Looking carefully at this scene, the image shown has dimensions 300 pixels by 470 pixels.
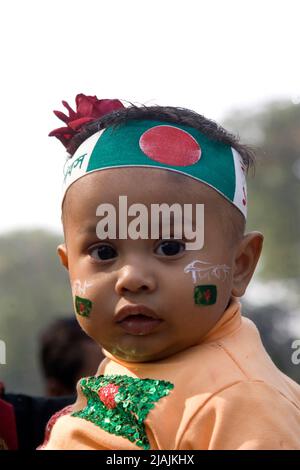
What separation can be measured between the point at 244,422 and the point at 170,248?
0.58m

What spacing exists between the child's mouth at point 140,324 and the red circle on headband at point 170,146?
0.49m

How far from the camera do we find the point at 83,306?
266 centimetres

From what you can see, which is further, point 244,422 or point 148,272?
point 148,272

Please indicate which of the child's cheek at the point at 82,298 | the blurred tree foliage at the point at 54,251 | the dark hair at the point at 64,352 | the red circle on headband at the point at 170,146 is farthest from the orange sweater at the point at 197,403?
the blurred tree foliage at the point at 54,251

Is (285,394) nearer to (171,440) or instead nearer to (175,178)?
(171,440)

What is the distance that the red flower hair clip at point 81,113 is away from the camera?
2971 millimetres

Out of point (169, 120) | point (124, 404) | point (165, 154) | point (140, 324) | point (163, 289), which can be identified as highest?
point (169, 120)

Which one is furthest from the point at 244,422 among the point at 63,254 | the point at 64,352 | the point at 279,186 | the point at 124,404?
the point at 279,186

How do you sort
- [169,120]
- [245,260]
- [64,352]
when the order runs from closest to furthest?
[169,120]
[245,260]
[64,352]

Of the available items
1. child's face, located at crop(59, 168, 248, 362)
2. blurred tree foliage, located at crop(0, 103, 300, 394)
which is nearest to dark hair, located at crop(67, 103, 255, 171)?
child's face, located at crop(59, 168, 248, 362)

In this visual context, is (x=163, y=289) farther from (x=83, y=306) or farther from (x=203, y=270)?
(x=83, y=306)

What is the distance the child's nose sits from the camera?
248 centimetres

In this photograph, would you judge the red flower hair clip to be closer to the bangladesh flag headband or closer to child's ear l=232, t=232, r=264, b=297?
the bangladesh flag headband
